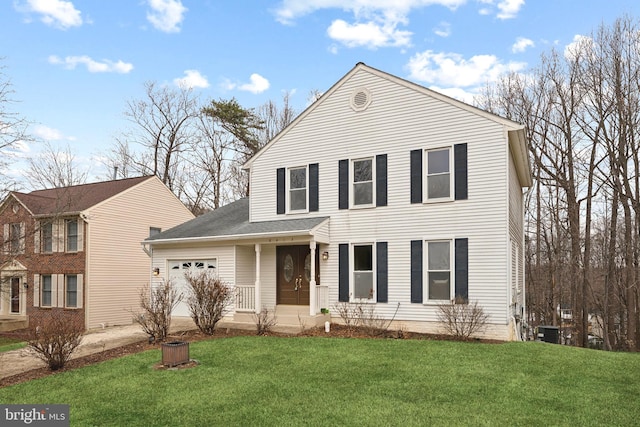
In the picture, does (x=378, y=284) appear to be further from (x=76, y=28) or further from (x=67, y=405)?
(x=76, y=28)

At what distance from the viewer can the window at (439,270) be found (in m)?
11.9

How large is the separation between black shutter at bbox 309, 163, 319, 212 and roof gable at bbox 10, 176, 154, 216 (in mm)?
11128

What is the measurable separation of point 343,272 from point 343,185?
2.51 m

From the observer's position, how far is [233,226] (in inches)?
596

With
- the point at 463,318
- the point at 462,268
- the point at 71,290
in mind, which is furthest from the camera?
the point at 71,290

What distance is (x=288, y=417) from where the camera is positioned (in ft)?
18.3

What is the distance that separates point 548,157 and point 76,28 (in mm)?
22046

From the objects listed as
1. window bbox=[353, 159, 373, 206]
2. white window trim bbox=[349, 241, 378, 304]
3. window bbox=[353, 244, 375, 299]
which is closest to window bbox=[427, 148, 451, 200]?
window bbox=[353, 159, 373, 206]

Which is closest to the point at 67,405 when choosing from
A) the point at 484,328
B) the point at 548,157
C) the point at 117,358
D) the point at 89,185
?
the point at 117,358

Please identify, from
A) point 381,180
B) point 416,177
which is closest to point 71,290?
point 381,180

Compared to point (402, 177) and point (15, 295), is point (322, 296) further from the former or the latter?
point (15, 295)

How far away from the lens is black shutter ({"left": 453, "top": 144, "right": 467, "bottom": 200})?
466 inches

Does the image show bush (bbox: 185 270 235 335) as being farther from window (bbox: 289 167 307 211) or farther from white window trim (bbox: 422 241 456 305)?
white window trim (bbox: 422 241 456 305)

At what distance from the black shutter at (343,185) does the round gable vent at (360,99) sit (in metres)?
1.62
